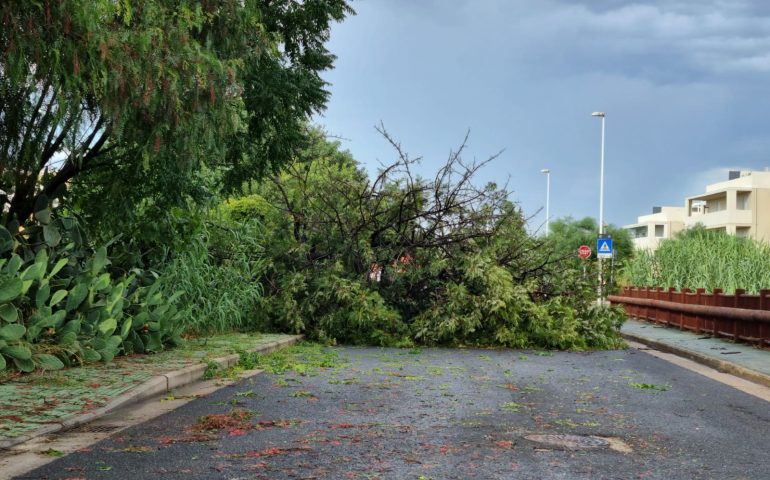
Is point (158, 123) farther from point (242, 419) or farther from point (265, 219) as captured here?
point (265, 219)

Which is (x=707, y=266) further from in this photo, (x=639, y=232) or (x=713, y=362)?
(x=639, y=232)

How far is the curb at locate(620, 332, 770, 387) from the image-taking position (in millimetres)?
11081

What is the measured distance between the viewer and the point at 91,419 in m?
7.01

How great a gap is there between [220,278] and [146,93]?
28.7 feet

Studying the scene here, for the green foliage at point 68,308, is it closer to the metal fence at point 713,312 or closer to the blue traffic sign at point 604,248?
the metal fence at point 713,312

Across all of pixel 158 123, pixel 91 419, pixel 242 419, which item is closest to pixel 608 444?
pixel 242 419

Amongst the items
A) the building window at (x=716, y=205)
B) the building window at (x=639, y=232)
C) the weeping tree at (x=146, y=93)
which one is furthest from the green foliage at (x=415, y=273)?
the building window at (x=639, y=232)

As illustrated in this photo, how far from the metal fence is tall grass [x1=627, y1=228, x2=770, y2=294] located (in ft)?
6.31

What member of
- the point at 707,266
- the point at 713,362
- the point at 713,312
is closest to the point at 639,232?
the point at 707,266

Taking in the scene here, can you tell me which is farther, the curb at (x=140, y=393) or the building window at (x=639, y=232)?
the building window at (x=639, y=232)

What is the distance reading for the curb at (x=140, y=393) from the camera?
627 centimetres

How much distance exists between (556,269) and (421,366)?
20.7ft

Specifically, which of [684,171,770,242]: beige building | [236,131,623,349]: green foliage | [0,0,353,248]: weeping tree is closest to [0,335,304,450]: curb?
[0,0,353,248]: weeping tree

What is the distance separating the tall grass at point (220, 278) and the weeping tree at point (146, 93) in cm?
180
